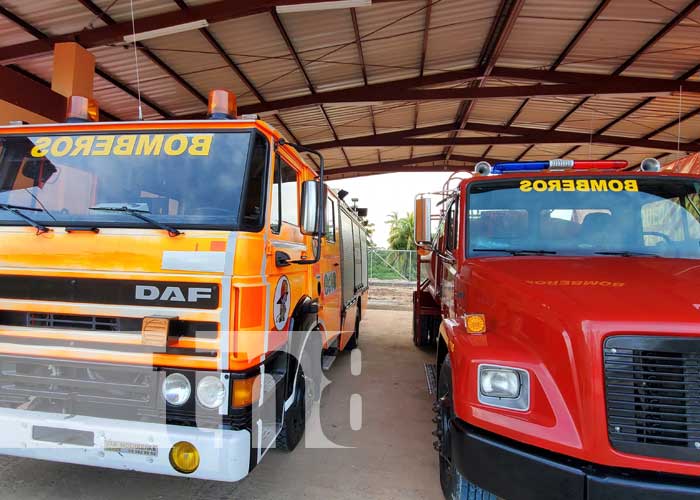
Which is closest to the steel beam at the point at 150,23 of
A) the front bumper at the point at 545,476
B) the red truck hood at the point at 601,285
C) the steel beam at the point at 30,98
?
the steel beam at the point at 30,98

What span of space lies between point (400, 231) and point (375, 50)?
98.7ft

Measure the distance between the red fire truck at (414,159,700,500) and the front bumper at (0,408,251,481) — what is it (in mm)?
1170

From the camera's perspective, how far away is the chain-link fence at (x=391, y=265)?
789 inches

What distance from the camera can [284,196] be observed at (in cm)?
296

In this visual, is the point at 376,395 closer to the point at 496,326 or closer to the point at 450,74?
the point at 496,326

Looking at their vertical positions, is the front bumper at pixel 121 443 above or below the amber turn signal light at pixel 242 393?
below

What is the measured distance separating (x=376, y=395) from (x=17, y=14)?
298 inches

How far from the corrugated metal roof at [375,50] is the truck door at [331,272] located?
14.2ft

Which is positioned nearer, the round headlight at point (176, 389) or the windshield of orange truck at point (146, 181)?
the round headlight at point (176, 389)

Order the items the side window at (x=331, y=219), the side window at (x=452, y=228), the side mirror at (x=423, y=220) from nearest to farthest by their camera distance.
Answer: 1. the side window at (x=452, y=228)
2. the side mirror at (x=423, y=220)
3. the side window at (x=331, y=219)

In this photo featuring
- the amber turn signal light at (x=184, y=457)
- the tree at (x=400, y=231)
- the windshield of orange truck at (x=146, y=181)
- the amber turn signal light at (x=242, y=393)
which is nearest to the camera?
the amber turn signal light at (x=184, y=457)

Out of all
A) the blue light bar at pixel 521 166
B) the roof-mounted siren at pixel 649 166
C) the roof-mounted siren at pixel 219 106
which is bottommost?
the roof-mounted siren at pixel 649 166

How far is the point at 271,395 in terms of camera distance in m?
2.54

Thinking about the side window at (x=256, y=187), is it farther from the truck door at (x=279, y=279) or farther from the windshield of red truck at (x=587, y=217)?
the windshield of red truck at (x=587, y=217)
